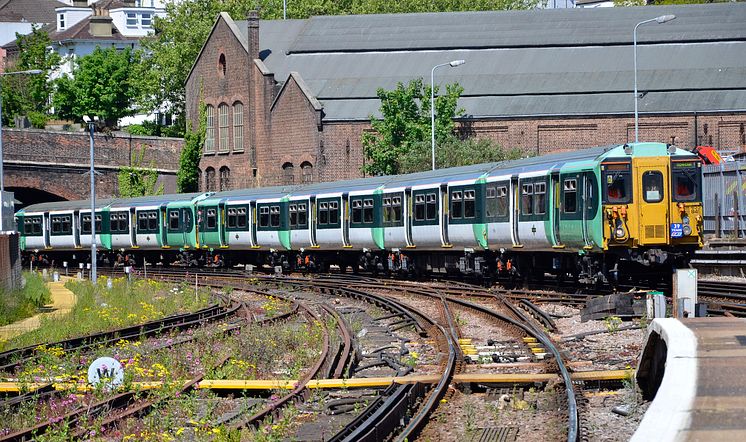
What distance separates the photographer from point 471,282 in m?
33.8

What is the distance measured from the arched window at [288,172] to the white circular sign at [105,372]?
186ft

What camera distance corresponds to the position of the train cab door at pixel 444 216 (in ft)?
110

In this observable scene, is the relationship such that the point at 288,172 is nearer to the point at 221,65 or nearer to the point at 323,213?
the point at 221,65

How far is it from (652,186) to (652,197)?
23 cm

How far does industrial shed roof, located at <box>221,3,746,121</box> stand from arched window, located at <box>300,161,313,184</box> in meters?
3.11

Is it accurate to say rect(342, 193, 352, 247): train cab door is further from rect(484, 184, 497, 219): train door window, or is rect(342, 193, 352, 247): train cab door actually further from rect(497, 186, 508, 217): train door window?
rect(497, 186, 508, 217): train door window

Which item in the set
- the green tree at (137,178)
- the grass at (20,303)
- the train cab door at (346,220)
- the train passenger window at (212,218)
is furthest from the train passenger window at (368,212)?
the green tree at (137,178)

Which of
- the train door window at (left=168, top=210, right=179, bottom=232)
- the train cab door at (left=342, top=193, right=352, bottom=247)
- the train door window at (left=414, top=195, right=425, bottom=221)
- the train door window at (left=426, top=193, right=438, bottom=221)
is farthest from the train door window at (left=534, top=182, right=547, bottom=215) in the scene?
the train door window at (left=168, top=210, right=179, bottom=232)

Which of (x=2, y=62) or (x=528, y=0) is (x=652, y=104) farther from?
(x=2, y=62)

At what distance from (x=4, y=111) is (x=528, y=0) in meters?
A: 49.1

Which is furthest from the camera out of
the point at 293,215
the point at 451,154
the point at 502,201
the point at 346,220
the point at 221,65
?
the point at 221,65

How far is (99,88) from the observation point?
9925 centimetres

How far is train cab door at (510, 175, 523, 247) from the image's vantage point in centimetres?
2906

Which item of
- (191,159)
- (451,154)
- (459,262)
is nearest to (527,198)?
(459,262)
